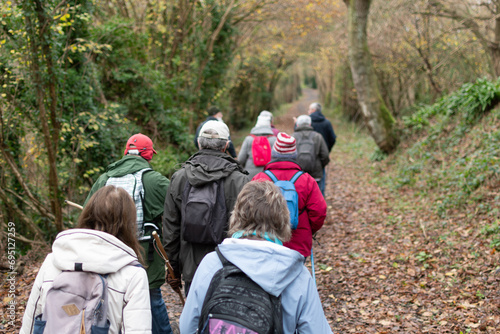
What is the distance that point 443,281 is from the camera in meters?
5.37

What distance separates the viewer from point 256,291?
Result: 1875mm

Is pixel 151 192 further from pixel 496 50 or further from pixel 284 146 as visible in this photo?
pixel 496 50

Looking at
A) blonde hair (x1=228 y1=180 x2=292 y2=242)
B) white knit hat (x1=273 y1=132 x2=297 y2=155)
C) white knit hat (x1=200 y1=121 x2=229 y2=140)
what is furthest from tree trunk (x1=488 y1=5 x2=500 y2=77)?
blonde hair (x1=228 y1=180 x2=292 y2=242)

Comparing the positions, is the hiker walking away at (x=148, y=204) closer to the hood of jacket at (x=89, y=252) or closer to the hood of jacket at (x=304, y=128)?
the hood of jacket at (x=89, y=252)

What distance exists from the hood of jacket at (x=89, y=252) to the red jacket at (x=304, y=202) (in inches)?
75.1

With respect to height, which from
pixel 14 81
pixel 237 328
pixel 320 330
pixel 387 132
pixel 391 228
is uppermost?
pixel 14 81

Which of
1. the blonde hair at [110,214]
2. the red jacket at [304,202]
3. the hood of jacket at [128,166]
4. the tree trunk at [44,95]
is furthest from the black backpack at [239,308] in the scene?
the tree trunk at [44,95]

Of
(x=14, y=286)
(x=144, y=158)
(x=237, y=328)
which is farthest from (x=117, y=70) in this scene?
(x=237, y=328)

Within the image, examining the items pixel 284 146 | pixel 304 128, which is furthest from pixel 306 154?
pixel 284 146

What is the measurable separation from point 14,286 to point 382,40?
15.6 meters

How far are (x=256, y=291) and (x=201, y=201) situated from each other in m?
1.30

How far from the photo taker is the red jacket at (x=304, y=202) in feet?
12.3

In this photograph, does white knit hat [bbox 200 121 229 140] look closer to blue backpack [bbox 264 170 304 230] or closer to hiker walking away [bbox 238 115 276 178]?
blue backpack [bbox 264 170 304 230]

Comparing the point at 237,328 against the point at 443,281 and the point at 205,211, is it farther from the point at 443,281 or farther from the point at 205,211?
the point at 443,281
